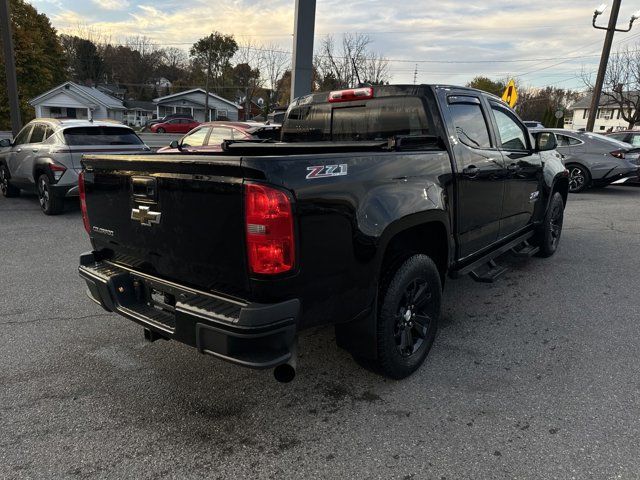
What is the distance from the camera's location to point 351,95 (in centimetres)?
400

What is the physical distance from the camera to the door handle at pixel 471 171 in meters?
3.59

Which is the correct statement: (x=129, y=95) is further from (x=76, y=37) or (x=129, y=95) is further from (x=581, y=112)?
(x=581, y=112)

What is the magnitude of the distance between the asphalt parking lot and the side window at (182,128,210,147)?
711 cm

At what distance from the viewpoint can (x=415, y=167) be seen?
303 centimetres

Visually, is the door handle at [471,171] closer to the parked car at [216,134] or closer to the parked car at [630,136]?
the parked car at [216,134]

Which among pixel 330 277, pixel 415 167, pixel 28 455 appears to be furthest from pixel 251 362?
pixel 415 167

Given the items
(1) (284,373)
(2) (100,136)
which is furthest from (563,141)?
(1) (284,373)

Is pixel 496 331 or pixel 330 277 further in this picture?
pixel 496 331

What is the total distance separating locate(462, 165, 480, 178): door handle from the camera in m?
3.59

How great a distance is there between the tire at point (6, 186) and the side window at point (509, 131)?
31.8 feet

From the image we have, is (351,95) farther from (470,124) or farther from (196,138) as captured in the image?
(196,138)

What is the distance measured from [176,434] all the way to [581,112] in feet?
322

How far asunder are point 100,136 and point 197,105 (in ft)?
186

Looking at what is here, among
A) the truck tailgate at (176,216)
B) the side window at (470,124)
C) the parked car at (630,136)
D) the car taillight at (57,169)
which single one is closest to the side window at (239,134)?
the car taillight at (57,169)
